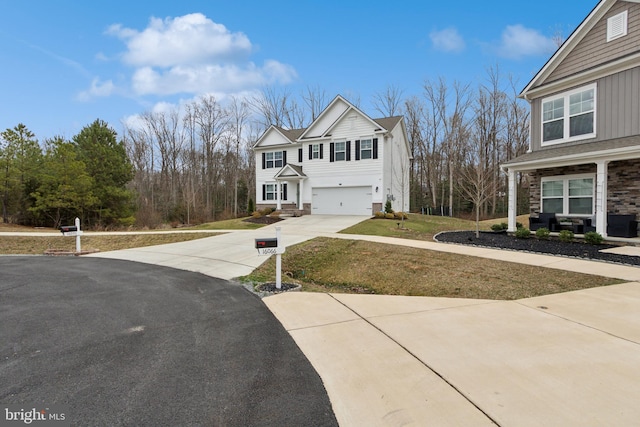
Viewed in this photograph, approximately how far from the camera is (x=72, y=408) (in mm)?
2586

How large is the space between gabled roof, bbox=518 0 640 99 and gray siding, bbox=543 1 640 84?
0.39 ft

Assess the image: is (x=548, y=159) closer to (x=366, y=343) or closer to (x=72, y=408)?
(x=366, y=343)

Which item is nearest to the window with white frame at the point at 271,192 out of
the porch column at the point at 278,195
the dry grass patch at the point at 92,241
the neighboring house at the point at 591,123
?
the porch column at the point at 278,195

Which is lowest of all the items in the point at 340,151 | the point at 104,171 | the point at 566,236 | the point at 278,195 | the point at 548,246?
the point at 548,246

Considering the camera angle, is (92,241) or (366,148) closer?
(92,241)

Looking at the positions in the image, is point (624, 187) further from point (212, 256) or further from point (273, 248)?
point (212, 256)

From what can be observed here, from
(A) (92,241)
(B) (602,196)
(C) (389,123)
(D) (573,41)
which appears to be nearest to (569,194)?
(B) (602,196)

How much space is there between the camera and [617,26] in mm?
11945

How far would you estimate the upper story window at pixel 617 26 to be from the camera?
11.8 meters

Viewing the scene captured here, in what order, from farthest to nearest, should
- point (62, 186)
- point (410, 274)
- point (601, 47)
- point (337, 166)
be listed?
point (337, 166), point (62, 186), point (601, 47), point (410, 274)

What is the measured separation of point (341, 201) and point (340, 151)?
12.2 feet

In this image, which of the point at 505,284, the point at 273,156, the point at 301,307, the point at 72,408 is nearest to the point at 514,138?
the point at 273,156

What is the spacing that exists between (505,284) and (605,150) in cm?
745

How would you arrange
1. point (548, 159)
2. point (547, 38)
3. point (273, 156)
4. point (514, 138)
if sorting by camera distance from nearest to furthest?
1. point (548, 159)
2. point (273, 156)
3. point (547, 38)
4. point (514, 138)
